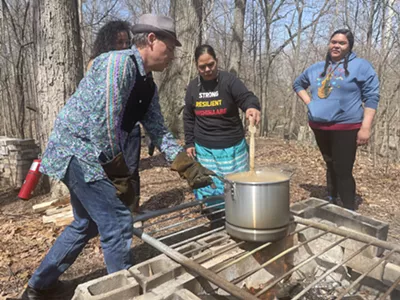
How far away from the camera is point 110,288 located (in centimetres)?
180

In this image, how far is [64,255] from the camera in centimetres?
225

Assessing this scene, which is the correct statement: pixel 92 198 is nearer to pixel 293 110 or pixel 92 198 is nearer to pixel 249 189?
pixel 249 189

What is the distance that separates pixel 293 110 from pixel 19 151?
1444cm

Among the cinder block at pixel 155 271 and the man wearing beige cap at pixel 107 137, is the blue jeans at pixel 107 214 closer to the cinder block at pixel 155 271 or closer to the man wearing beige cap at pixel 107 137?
the man wearing beige cap at pixel 107 137

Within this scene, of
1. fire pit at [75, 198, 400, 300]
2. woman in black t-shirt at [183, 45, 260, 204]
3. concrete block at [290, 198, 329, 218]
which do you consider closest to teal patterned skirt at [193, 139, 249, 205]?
woman in black t-shirt at [183, 45, 260, 204]

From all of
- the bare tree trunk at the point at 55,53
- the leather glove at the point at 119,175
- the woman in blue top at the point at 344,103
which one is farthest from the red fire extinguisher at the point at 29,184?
the woman in blue top at the point at 344,103

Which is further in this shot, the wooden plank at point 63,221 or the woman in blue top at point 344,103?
the wooden plank at point 63,221

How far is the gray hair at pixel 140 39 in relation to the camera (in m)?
2.00

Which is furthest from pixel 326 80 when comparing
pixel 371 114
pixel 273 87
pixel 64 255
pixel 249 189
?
pixel 273 87

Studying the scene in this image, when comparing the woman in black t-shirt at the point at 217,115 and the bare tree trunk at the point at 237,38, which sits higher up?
the bare tree trunk at the point at 237,38

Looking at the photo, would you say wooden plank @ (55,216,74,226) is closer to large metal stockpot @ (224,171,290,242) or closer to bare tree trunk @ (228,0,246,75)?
large metal stockpot @ (224,171,290,242)

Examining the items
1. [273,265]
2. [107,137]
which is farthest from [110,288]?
[273,265]

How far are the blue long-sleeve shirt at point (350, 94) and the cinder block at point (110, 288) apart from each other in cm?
270

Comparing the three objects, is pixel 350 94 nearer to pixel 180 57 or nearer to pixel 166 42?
pixel 166 42
